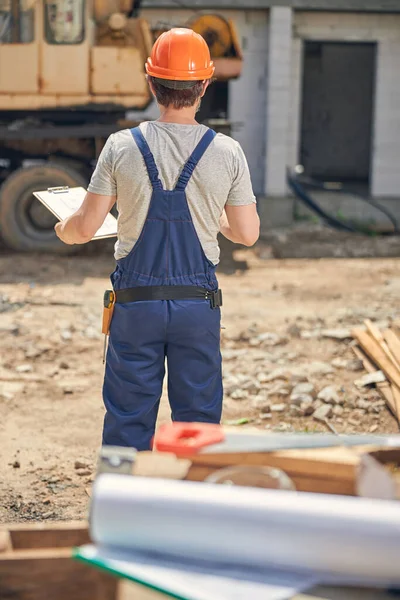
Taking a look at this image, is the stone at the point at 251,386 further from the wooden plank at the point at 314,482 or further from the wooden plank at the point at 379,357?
the wooden plank at the point at 314,482

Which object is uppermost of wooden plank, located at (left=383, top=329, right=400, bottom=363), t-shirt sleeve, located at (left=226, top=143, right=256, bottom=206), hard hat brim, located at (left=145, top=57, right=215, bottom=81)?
hard hat brim, located at (left=145, top=57, right=215, bottom=81)

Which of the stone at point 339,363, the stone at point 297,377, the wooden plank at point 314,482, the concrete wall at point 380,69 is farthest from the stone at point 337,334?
the concrete wall at point 380,69

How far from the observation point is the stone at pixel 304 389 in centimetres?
624

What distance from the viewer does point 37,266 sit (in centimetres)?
1149

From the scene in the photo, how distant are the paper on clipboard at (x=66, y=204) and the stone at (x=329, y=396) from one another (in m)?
2.67

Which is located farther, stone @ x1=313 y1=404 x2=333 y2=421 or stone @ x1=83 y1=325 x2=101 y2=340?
stone @ x1=83 y1=325 x2=101 y2=340

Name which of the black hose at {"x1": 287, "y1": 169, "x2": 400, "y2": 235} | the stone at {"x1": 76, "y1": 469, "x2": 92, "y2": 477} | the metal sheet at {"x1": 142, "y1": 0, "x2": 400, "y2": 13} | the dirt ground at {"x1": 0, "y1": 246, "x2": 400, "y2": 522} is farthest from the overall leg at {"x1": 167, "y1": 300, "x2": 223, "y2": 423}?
the metal sheet at {"x1": 142, "y1": 0, "x2": 400, "y2": 13}

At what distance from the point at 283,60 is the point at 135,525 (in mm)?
14309

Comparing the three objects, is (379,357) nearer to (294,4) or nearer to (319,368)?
(319,368)

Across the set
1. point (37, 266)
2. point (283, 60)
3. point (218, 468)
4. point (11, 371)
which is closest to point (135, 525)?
point (218, 468)

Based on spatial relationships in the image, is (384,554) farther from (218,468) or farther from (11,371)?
(11,371)

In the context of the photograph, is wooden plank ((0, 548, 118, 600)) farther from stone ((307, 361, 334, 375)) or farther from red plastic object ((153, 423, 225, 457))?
stone ((307, 361, 334, 375))

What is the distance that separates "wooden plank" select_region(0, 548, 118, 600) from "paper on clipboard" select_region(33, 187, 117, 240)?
196 cm

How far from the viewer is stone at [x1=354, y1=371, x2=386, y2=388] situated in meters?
6.39
